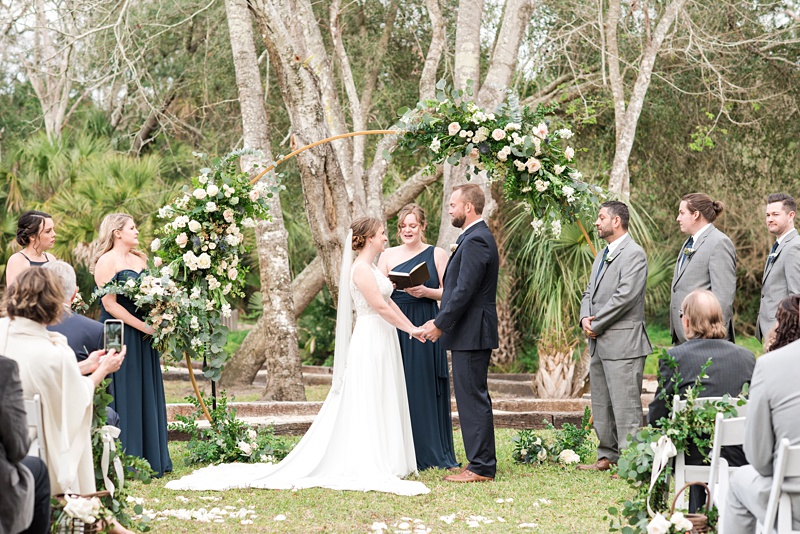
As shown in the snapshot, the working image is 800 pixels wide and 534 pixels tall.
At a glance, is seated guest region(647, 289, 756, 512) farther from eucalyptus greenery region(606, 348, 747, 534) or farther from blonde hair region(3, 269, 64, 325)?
blonde hair region(3, 269, 64, 325)

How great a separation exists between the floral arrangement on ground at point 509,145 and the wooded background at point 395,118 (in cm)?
219

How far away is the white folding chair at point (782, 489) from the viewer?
10.7 ft

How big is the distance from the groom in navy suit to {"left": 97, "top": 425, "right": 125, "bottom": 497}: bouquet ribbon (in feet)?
8.27

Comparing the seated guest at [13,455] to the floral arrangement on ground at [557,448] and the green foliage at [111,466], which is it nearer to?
the green foliage at [111,466]

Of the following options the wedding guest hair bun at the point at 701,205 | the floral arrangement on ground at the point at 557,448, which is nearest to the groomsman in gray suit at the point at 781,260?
the wedding guest hair bun at the point at 701,205

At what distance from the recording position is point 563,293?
10.4 meters

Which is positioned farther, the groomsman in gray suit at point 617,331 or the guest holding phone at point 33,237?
the guest holding phone at point 33,237

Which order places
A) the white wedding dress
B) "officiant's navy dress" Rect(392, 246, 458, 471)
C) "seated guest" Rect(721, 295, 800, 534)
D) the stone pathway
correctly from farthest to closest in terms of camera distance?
the stone pathway
"officiant's navy dress" Rect(392, 246, 458, 471)
the white wedding dress
"seated guest" Rect(721, 295, 800, 534)

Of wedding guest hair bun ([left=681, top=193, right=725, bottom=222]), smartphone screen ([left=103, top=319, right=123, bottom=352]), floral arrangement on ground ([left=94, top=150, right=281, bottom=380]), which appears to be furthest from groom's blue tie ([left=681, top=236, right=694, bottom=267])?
smartphone screen ([left=103, top=319, right=123, bottom=352])

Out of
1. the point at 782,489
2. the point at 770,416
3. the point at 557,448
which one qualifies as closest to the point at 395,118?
the point at 557,448

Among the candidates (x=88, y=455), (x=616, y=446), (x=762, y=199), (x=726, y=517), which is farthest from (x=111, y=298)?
(x=762, y=199)

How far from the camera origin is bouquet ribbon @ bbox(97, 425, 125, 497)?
4406 millimetres

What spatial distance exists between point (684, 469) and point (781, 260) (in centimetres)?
269

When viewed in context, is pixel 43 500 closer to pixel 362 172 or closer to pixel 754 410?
pixel 754 410
